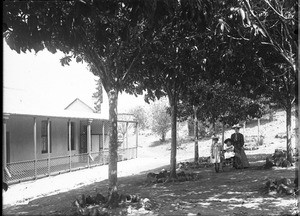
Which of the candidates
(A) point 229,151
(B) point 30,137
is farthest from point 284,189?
(A) point 229,151

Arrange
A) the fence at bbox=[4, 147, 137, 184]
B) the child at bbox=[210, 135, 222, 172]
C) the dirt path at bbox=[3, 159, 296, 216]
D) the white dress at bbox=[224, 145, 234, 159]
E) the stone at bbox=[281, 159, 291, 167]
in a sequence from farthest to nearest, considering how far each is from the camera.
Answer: the fence at bbox=[4, 147, 137, 184]
the white dress at bbox=[224, 145, 234, 159]
the child at bbox=[210, 135, 222, 172]
the stone at bbox=[281, 159, 291, 167]
the dirt path at bbox=[3, 159, 296, 216]

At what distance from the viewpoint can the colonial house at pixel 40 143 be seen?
Answer: 14672 mm

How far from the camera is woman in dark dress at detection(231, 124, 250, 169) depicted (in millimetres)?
13070

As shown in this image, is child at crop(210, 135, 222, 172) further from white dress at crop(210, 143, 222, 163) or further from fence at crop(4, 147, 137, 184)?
fence at crop(4, 147, 137, 184)

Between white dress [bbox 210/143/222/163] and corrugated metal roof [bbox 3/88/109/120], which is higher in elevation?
corrugated metal roof [bbox 3/88/109/120]

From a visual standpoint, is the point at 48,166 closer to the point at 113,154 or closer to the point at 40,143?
the point at 40,143

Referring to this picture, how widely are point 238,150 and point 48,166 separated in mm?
8411

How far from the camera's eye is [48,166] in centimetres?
1579

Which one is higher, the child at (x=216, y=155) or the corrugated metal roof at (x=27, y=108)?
the corrugated metal roof at (x=27, y=108)

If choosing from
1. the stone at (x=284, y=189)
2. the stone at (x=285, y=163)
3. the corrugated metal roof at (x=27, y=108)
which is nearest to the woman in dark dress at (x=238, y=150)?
the stone at (x=285, y=163)

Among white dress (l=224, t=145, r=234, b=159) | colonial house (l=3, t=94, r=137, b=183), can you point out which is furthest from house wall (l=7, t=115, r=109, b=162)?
white dress (l=224, t=145, r=234, b=159)

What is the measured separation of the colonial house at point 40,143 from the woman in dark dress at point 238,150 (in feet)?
26.4

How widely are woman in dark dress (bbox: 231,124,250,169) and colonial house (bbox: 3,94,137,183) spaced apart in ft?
26.4

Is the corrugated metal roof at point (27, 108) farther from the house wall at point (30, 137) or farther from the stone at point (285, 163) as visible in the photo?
the stone at point (285, 163)
